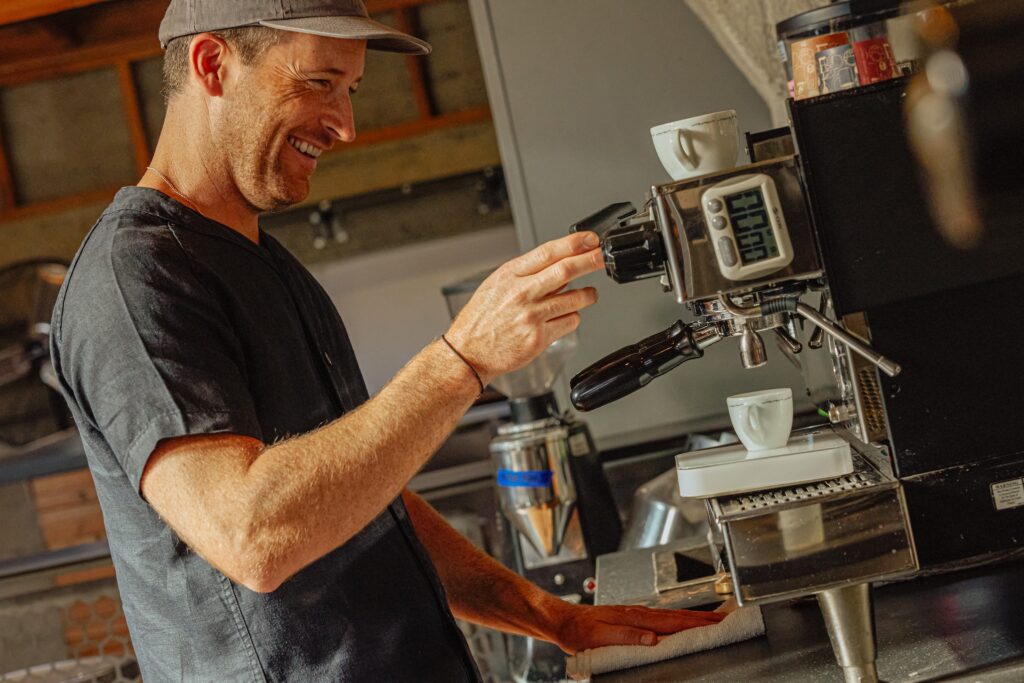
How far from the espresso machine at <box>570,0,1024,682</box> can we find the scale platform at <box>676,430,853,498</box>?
23mm

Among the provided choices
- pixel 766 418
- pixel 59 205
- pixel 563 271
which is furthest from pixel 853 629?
pixel 59 205

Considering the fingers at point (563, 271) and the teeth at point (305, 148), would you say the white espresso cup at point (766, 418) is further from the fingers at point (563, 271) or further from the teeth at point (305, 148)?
the teeth at point (305, 148)

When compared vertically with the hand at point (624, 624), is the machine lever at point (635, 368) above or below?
above

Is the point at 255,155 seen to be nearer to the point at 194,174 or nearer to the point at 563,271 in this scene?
the point at 194,174

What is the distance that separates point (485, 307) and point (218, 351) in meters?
0.27

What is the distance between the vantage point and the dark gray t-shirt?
1.05 meters

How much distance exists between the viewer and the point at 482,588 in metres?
1.45

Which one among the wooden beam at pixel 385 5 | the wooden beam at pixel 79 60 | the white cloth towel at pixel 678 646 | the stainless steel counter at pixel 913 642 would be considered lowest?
the stainless steel counter at pixel 913 642

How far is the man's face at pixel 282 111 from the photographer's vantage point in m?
1.28

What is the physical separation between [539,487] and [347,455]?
1.17m

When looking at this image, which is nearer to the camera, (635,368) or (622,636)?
(635,368)

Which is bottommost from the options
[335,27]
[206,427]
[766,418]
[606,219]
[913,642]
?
[913,642]

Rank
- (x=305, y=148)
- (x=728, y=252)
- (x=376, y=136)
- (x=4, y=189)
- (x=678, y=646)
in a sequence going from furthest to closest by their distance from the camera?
(x=4, y=189)
(x=376, y=136)
(x=305, y=148)
(x=678, y=646)
(x=728, y=252)

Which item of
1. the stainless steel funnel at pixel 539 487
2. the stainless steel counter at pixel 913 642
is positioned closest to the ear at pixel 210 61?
the stainless steel counter at pixel 913 642
